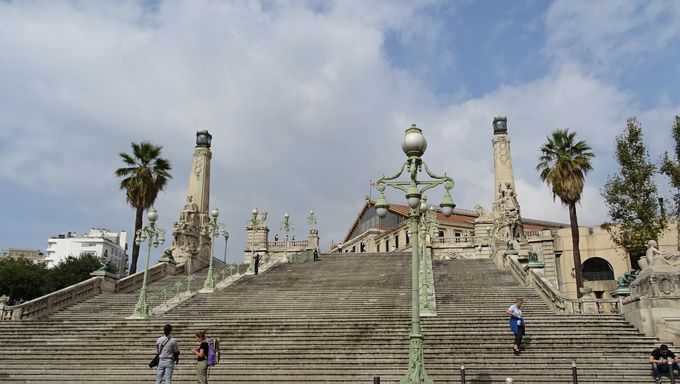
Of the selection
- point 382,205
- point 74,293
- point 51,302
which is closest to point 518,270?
point 382,205

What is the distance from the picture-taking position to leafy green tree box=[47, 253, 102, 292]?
5494cm

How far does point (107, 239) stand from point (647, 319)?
120 meters

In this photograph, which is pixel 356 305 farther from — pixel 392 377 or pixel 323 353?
pixel 392 377

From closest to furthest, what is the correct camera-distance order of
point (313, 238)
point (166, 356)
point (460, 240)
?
point (166, 356) → point (460, 240) → point (313, 238)

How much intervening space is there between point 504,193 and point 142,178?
84.1 ft

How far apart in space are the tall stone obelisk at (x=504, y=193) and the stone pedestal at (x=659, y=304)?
63.7 ft

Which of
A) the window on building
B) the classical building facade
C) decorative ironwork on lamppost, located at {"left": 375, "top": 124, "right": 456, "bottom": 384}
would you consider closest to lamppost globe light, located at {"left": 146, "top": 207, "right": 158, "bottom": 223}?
decorative ironwork on lamppost, located at {"left": 375, "top": 124, "right": 456, "bottom": 384}

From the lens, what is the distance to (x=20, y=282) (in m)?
53.1

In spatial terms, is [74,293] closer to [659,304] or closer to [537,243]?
[659,304]

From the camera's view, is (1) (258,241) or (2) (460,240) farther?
(1) (258,241)

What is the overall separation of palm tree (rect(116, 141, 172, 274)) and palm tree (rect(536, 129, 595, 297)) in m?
26.1

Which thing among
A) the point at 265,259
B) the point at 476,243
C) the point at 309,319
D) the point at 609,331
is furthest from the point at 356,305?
the point at 476,243

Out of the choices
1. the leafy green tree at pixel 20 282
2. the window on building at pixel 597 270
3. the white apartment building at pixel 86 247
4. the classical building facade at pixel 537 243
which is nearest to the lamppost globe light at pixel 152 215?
the classical building facade at pixel 537 243

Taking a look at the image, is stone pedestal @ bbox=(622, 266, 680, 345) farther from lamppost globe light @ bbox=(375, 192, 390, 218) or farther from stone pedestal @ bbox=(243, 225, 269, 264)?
stone pedestal @ bbox=(243, 225, 269, 264)
